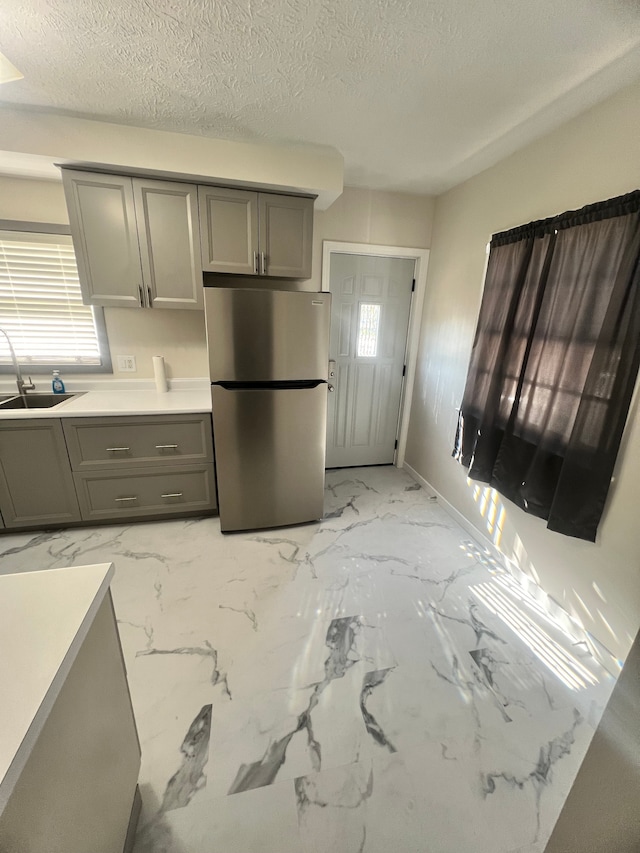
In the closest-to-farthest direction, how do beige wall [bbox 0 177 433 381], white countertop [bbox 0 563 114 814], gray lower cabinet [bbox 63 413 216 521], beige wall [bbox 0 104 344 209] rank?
white countertop [bbox 0 563 114 814] < beige wall [bbox 0 104 344 209] < gray lower cabinet [bbox 63 413 216 521] < beige wall [bbox 0 177 433 381]

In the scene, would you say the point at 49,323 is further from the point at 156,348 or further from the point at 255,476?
the point at 255,476

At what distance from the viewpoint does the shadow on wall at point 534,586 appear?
61.5 inches

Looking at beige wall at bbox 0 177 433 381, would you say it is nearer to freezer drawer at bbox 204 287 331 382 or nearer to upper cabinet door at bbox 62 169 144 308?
upper cabinet door at bbox 62 169 144 308

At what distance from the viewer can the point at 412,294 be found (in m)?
3.07

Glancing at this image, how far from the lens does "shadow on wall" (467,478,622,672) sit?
1.56 metres

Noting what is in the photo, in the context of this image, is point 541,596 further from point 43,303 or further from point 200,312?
point 43,303

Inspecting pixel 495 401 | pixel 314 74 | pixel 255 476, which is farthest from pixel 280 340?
pixel 495 401

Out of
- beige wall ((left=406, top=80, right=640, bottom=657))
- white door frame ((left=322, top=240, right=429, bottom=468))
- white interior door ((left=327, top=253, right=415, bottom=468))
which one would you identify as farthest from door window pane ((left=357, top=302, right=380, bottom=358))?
beige wall ((left=406, top=80, right=640, bottom=657))

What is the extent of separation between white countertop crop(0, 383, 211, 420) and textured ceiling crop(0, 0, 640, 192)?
5.14 ft

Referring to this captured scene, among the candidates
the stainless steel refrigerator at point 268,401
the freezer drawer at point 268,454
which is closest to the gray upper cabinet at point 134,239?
the stainless steel refrigerator at point 268,401

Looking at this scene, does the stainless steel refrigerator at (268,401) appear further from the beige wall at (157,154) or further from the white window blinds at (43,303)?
the white window blinds at (43,303)

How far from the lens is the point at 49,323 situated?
8.05ft

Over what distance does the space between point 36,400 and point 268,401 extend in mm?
1718

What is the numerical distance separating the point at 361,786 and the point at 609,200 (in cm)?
240
